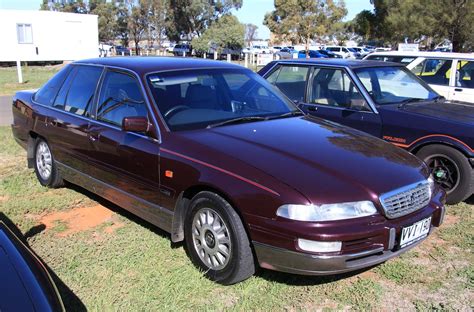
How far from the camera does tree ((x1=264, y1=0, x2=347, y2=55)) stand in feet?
155

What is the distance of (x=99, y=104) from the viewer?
4559 millimetres

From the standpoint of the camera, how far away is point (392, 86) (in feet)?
20.3

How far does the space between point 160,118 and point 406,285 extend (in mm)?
2342

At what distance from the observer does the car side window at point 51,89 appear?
17.7ft

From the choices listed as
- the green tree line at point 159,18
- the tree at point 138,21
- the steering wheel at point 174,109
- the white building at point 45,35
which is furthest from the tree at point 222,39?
the steering wheel at point 174,109

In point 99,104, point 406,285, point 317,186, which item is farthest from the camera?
point 99,104

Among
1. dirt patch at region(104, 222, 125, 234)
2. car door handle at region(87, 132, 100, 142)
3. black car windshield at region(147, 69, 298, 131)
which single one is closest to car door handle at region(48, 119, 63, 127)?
car door handle at region(87, 132, 100, 142)

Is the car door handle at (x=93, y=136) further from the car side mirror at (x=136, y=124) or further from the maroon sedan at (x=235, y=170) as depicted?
the car side mirror at (x=136, y=124)

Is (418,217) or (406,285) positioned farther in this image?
(406,285)

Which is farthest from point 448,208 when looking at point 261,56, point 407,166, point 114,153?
point 261,56

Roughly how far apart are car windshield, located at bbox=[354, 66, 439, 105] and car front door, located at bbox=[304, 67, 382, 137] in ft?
0.62

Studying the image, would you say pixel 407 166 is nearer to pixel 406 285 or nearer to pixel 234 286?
pixel 406 285

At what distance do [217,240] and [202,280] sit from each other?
14.2 inches

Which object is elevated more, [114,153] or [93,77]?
[93,77]
